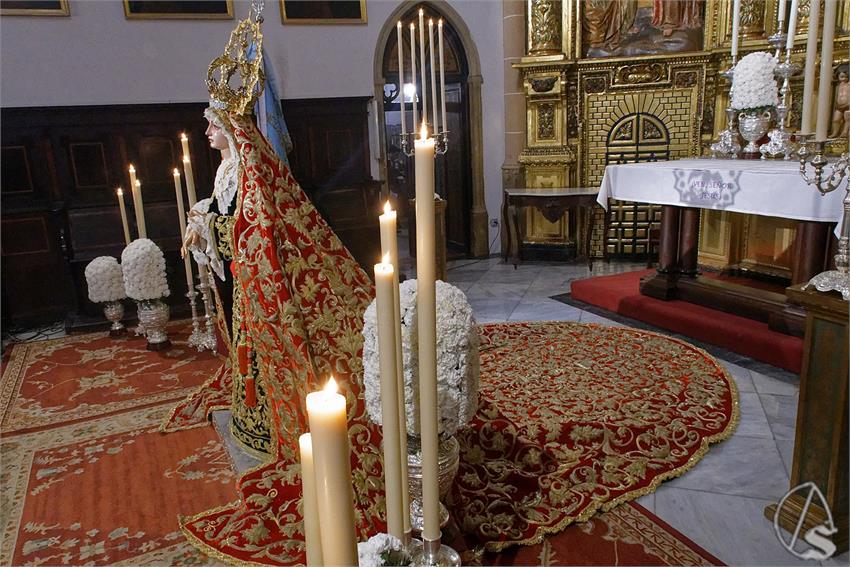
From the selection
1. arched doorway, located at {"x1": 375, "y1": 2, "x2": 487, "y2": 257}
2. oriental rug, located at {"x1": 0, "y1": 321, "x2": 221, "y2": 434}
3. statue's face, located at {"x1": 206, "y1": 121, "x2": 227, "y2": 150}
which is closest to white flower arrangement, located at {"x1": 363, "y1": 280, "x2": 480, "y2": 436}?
statue's face, located at {"x1": 206, "y1": 121, "x2": 227, "y2": 150}

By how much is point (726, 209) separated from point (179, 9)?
5.24m

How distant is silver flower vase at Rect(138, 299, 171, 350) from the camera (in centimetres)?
459

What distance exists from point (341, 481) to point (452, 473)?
1.37 metres

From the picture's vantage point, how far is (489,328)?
493 centimetres

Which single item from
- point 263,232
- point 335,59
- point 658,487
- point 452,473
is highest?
point 335,59

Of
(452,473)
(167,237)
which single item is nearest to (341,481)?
(452,473)

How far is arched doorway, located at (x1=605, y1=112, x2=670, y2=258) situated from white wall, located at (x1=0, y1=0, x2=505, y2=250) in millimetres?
3075

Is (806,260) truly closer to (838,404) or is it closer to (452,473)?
(838,404)

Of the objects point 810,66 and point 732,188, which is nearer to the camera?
point 810,66

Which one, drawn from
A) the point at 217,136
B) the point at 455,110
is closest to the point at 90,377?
the point at 217,136

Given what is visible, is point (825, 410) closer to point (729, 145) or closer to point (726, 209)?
point (726, 209)

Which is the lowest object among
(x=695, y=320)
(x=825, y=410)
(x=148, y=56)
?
(x=695, y=320)

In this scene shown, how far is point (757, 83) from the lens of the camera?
455 cm

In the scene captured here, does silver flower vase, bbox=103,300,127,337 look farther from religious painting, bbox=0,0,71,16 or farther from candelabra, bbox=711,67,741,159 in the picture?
candelabra, bbox=711,67,741,159
